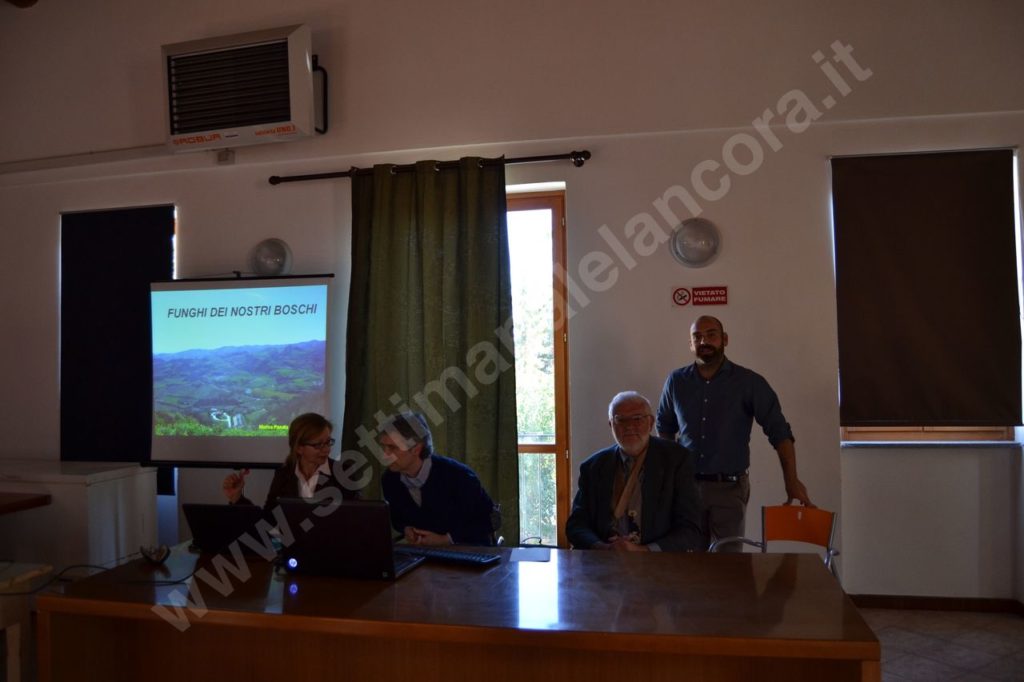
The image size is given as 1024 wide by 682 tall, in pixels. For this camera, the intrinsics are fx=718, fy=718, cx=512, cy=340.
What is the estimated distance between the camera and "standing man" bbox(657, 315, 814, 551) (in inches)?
134

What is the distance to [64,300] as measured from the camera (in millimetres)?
4809

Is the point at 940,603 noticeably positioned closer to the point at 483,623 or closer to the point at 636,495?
the point at 636,495

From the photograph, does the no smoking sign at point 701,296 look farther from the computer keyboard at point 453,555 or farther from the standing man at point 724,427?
the computer keyboard at point 453,555

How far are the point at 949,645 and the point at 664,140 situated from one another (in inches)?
113

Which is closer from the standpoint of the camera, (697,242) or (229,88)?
(697,242)

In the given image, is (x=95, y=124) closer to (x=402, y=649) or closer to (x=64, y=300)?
(x=64, y=300)

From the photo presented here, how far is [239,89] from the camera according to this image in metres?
4.34

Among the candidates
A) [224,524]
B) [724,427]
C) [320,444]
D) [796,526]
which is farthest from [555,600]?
[724,427]

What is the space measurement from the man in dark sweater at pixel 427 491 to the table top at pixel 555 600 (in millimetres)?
489

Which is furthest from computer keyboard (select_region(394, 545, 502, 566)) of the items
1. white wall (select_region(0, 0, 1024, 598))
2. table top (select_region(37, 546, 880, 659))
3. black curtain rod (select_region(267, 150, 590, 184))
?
black curtain rod (select_region(267, 150, 590, 184))

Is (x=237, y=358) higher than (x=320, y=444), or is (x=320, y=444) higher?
(x=237, y=358)

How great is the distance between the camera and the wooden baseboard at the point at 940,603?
3.71 metres

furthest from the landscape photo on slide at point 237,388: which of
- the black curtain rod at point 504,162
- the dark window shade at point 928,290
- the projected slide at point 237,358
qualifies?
the dark window shade at point 928,290

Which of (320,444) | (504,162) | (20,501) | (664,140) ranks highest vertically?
(664,140)
